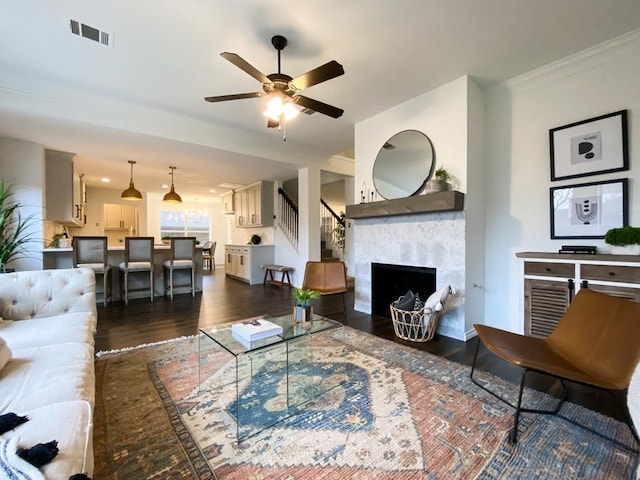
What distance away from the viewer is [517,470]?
1361 millimetres

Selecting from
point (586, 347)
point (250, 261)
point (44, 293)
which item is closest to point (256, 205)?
point (250, 261)

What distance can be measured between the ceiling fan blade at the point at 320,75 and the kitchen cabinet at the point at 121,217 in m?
8.87

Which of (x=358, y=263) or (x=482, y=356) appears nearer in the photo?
(x=482, y=356)

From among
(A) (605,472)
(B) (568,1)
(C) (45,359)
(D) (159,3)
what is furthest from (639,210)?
(C) (45,359)

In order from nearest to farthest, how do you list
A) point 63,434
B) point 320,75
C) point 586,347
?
point 63,434 → point 586,347 → point 320,75

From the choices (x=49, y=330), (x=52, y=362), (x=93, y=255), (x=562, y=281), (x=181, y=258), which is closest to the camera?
(x=52, y=362)

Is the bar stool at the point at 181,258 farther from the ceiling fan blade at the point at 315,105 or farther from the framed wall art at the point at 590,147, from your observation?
the framed wall art at the point at 590,147

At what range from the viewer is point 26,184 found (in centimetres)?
405

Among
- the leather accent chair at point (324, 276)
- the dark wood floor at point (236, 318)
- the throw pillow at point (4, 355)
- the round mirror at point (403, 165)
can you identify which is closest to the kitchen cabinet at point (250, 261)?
the dark wood floor at point (236, 318)

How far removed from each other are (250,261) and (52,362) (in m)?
5.42

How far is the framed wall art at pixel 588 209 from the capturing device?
2547mm

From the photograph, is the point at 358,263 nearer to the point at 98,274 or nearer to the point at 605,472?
the point at 605,472

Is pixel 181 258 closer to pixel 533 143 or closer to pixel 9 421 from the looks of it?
pixel 9 421

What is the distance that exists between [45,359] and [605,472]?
9.37 feet
